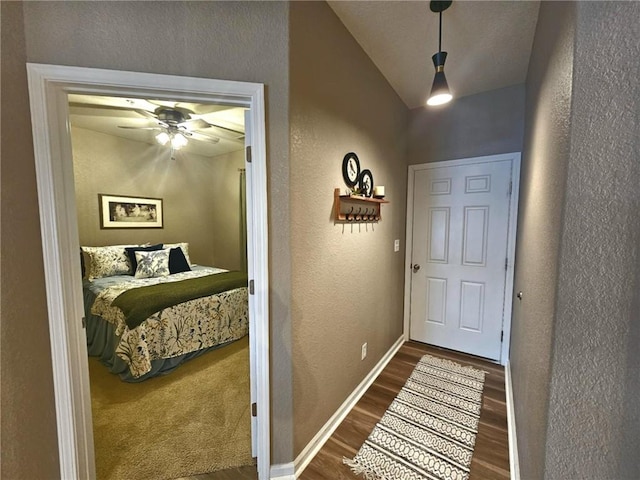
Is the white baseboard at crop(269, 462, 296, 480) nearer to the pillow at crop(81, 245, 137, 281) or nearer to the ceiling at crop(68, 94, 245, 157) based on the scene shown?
the ceiling at crop(68, 94, 245, 157)

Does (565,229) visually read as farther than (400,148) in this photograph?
No

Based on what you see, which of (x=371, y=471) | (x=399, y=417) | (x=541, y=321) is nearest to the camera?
(x=541, y=321)

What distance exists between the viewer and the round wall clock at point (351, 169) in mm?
1764

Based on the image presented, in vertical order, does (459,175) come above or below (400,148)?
below

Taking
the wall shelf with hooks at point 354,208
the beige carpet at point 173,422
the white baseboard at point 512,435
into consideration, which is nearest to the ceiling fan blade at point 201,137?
the wall shelf with hooks at point 354,208

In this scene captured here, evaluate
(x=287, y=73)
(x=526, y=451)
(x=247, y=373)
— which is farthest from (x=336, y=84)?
(x=247, y=373)

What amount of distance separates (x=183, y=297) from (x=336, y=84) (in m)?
2.37

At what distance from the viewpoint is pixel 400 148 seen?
272 cm

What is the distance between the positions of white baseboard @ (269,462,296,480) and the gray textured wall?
124cm

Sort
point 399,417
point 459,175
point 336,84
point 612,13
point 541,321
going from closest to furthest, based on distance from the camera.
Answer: point 612,13
point 541,321
point 336,84
point 399,417
point 459,175

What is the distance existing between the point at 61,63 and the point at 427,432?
279 cm

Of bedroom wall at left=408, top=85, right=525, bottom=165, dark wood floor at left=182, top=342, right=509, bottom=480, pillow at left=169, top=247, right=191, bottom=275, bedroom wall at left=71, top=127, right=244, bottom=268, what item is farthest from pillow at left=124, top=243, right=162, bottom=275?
bedroom wall at left=408, top=85, right=525, bottom=165

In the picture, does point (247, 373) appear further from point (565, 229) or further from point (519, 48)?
point (519, 48)

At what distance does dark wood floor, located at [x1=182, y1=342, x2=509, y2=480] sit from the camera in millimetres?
1436
